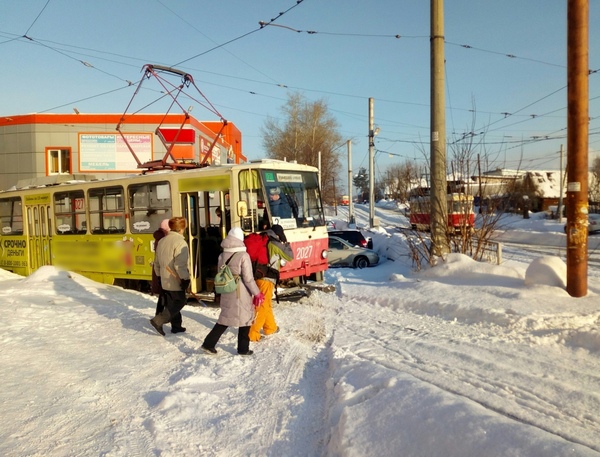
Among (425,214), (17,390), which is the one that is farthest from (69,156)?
(17,390)

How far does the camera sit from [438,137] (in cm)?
1129

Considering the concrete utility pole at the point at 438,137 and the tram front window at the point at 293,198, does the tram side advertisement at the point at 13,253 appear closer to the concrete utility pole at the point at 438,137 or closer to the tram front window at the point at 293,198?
the tram front window at the point at 293,198

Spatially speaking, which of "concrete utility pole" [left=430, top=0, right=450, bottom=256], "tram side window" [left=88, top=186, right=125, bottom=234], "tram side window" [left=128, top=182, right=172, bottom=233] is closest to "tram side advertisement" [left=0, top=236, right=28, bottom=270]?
"tram side window" [left=88, top=186, right=125, bottom=234]

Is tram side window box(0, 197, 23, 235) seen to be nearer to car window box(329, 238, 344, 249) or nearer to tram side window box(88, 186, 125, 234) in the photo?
tram side window box(88, 186, 125, 234)

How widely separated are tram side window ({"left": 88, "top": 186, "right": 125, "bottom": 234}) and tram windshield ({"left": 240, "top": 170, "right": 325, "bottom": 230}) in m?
3.96

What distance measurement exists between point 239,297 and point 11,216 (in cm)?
1254

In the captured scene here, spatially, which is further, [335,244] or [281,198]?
[335,244]

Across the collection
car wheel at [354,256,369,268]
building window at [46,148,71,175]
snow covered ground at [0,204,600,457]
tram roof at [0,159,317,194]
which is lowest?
car wheel at [354,256,369,268]

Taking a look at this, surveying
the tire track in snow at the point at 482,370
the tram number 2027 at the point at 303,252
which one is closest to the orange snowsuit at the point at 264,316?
the tire track in snow at the point at 482,370

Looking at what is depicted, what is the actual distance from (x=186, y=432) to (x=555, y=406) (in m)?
3.22

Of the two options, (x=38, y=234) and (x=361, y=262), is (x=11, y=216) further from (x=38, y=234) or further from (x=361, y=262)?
(x=361, y=262)

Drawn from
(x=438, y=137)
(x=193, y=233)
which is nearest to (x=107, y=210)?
(x=193, y=233)

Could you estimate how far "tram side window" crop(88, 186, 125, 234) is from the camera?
1165 cm

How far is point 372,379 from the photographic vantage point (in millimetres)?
4691
